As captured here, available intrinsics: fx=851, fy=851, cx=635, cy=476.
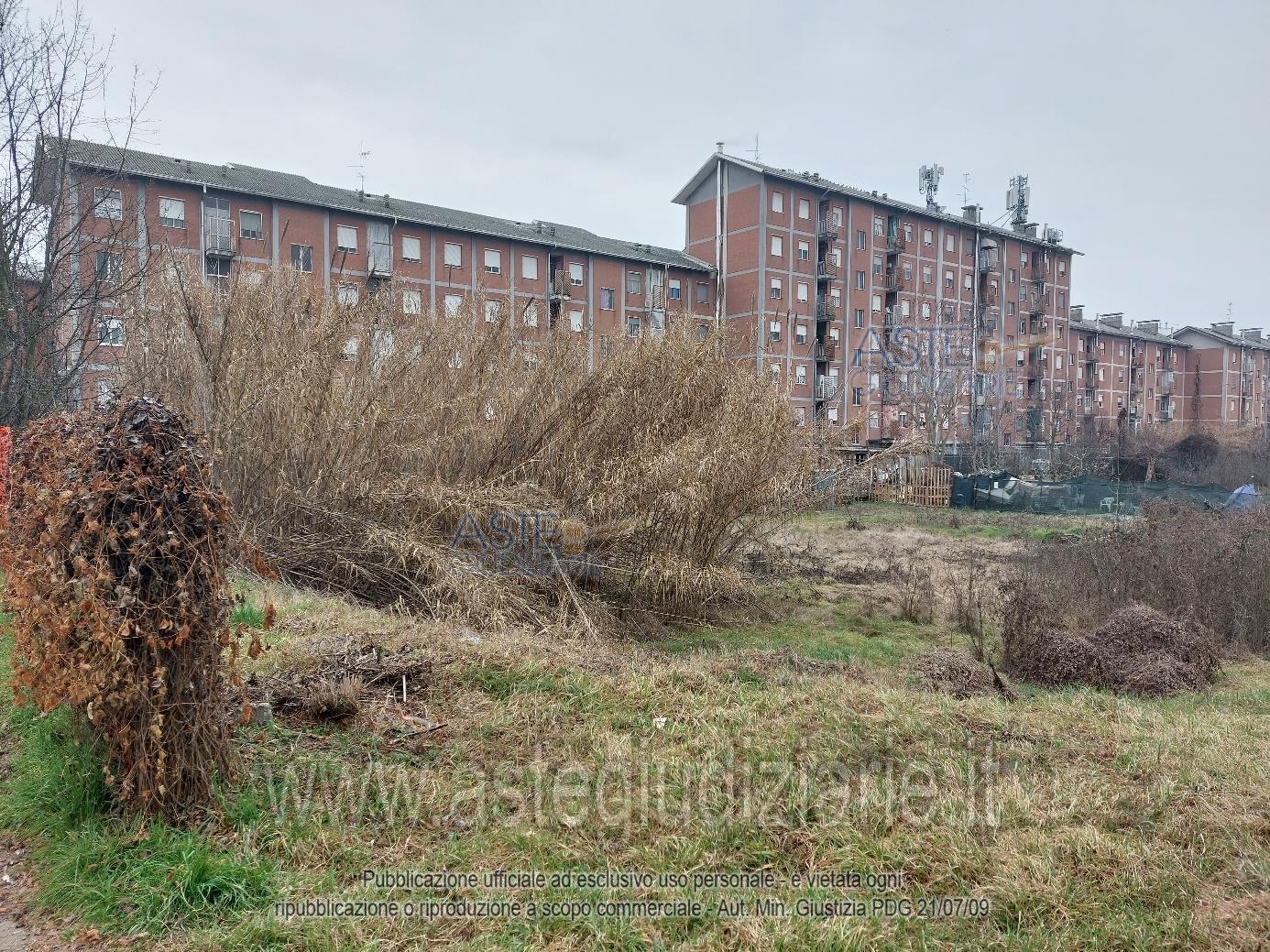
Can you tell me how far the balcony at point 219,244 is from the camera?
104ft

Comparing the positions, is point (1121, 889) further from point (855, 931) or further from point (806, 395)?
point (806, 395)

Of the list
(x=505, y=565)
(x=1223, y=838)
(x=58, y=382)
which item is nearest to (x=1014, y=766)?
(x=1223, y=838)

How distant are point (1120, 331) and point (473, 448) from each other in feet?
234

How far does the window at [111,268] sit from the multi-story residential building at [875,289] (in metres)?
32.5

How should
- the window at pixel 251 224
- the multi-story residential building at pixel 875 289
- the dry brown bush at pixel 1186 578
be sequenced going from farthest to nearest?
1. the multi-story residential building at pixel 875 289
2. the window at pixel 251 224
3. the dry brown bush at pixel 1186 578

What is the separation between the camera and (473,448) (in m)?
9.92

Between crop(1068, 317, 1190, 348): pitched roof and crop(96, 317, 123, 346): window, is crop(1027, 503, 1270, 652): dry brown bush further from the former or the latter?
crop(1068, 317, 1190, 348): pitched roof

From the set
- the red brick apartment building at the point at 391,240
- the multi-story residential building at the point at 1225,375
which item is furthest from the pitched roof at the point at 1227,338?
the red brick apartment building at the point at 391,240

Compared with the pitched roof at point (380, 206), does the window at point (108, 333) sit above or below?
below

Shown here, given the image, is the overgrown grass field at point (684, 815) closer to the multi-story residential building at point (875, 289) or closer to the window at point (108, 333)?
the window at point (108, 333)

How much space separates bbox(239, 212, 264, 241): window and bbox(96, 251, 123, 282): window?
78.2 ft

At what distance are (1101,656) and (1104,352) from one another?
68289 mm

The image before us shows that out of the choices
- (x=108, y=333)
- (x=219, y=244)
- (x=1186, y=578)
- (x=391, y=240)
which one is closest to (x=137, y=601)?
(x=108, y=333)

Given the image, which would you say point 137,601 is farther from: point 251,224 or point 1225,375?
point 1225,375
